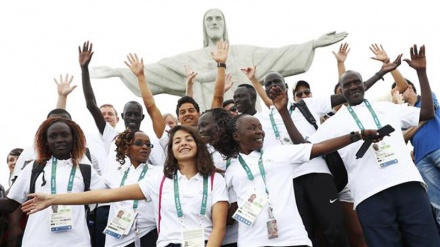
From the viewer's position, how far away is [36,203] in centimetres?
377

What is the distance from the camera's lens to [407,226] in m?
4.12

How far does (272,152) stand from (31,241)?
7.04 ft

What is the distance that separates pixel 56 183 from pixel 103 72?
19.0ft

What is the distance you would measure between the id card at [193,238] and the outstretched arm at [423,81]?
2.30 m

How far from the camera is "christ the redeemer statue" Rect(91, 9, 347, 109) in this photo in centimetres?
1025

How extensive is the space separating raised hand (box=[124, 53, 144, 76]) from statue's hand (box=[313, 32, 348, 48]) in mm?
4513

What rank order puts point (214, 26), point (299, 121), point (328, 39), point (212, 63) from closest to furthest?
point (299, 121)
point (328, 39)
point (212, 63)
point (214, 26)

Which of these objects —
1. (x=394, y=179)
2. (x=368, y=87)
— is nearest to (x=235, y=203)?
(x=394, y=179)

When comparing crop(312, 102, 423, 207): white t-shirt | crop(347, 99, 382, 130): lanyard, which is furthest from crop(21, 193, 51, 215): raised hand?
crop(347, 99, 382, 130): lanyard

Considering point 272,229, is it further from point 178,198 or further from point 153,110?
point 153,110

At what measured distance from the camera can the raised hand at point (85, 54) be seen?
578 centimetres

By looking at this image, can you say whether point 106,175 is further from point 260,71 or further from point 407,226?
point 260,71

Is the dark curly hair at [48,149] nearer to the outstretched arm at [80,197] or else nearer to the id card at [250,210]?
the outstretched arm at [80,197]

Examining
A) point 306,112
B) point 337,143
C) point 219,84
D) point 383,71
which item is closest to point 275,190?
point 337,143
